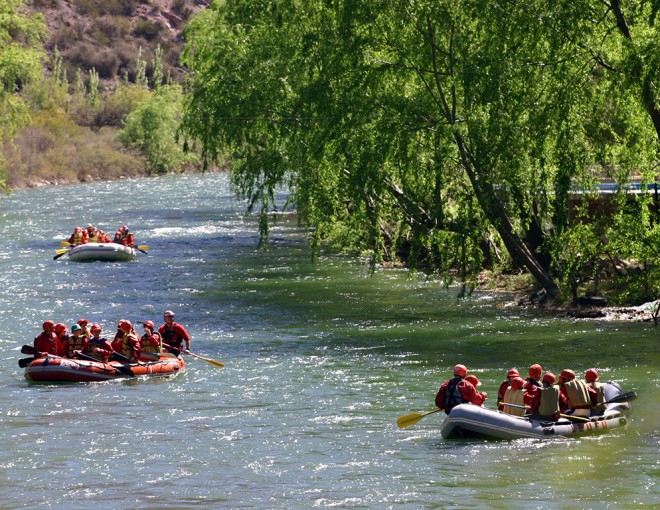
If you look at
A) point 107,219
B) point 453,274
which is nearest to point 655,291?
point 453,274

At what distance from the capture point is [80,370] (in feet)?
80.3

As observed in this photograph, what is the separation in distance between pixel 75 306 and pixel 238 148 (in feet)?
24.2

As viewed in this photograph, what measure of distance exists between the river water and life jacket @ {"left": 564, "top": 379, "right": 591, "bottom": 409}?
2.35 feet

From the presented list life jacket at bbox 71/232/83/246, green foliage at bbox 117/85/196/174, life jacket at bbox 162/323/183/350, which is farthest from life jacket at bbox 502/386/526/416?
green foliage at bbox 117/85/196/174

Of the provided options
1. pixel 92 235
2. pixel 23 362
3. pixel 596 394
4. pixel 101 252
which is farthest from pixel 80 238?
pixel 596 394

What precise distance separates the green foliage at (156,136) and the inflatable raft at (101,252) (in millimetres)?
64070

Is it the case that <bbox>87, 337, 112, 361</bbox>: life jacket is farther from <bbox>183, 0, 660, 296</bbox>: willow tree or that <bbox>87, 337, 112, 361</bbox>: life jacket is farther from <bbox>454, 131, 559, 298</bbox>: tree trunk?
<bbox>454, 131, 559, 298</bbox>: tree trunk

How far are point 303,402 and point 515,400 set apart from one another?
4132mm

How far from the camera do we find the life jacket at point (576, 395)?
20.0 metres

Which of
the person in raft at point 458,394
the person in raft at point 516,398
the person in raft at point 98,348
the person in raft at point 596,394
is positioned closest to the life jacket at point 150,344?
the person in raft at point 98,348

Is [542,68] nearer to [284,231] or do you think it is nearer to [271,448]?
[271,448]

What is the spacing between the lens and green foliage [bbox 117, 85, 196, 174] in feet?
366

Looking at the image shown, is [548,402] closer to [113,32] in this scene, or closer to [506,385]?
[506,385]

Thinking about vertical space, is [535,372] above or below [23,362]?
above
